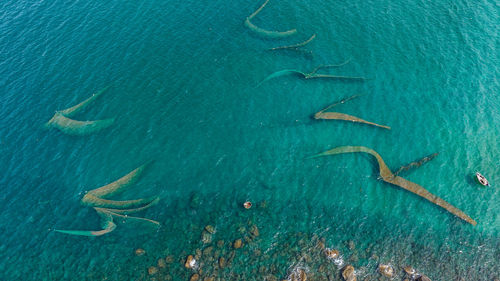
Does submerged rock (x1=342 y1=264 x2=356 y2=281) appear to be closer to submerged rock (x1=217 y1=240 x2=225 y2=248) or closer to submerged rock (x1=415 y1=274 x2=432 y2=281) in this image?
submerged rock (x1=415 y1=274 x2=432 y2=281)

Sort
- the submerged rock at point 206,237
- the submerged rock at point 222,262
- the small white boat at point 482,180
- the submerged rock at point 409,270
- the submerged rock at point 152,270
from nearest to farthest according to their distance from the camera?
1. the submerged rock at point 409,270
2. the submerged rock at point 222,262
3. the submerged rock at point 152,270
4. the submerged rock at point 206,237
5. the small white boat at point 482,180

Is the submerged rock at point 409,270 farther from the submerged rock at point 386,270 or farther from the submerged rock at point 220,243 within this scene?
the submerged rock at point 220,243

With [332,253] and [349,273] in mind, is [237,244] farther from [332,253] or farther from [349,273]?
[349,273]

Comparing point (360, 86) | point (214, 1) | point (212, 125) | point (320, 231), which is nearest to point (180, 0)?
point (214, 1)

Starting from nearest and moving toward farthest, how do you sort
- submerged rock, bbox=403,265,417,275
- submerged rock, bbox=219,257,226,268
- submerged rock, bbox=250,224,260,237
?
submerged rock, bbox=403,265,417,275, submerged rock, bbox=219,257,226,268, submerged rock, bbox=250,224,260,237

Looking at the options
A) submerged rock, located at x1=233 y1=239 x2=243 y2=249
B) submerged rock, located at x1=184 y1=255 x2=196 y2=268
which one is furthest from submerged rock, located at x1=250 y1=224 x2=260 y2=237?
submerged rock, located at x1=184 y1=255 x2=196 y2=268

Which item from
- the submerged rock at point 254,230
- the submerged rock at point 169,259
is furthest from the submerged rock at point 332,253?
the submerged rock at point 169,259

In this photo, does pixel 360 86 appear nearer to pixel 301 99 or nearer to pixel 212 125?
pixel 301 99
